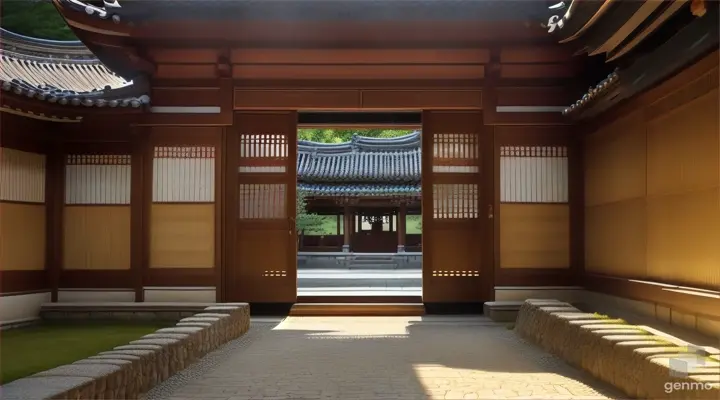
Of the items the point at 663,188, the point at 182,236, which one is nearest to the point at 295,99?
the point at 182,236

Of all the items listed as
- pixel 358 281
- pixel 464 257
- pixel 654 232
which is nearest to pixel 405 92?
pixel 464 257

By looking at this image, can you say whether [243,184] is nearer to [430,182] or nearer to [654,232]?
[430,182]

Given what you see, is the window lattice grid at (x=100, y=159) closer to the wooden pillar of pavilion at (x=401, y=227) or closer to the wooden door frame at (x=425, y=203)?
the wooden door frame at (x=425, y=203)

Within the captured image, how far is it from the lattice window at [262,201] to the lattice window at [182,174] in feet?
1.67

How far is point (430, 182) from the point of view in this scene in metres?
9.45

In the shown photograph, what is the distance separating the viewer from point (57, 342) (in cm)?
685

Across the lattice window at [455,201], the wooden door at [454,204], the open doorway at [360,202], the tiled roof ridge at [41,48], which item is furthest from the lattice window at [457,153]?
the open doorway at [360,202]

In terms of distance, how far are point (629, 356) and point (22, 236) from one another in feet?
24.3

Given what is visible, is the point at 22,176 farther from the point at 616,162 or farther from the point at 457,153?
the point at 616,162

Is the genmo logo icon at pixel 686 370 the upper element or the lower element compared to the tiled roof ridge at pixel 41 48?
lower

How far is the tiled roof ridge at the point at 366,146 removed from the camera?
84.1 ft

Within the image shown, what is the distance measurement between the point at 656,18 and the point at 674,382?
11.0ft

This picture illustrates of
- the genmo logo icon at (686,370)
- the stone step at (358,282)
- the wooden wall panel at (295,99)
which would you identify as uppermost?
the wooden wall panel at (295,99)

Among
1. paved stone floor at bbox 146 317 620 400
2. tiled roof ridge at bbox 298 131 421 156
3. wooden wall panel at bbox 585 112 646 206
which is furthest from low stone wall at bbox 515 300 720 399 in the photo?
tiled roof ridge at bbox 298 131 421 156
